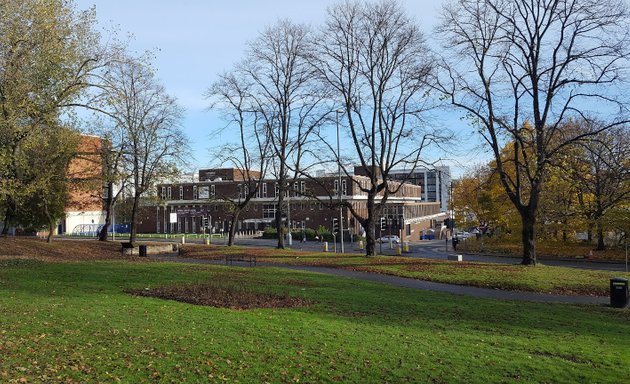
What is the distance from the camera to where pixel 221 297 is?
49.8 ft

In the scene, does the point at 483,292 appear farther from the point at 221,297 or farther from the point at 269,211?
the point at 269,211

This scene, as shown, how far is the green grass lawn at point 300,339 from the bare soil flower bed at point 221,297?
2.03ft

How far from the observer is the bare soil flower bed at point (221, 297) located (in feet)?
47.0

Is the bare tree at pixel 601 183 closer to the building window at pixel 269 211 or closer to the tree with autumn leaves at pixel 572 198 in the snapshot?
the tree with autumn leaves at pixel 572 198

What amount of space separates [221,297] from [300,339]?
→ 5651mm

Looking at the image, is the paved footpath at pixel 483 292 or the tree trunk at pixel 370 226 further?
the tree trunk at pixel 370 226

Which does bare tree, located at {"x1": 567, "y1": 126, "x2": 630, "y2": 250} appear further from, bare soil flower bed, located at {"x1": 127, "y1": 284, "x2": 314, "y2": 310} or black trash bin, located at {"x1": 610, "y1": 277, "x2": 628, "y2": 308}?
bare soil flower bed, located at {"x1": 127, "y1": 284, "x2": 314, "y2": 310}

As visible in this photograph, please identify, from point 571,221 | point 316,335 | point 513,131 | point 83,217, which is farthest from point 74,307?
point 83,217

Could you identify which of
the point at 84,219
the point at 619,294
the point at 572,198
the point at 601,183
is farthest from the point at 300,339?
the point at 84,219

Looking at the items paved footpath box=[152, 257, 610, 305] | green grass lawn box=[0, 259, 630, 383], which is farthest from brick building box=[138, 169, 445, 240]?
green grass lawn box=[0, 259, 630, 383]

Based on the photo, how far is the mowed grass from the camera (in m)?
22.2

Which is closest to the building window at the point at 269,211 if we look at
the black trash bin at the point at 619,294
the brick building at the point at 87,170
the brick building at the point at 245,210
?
the brick building at the point at 245,210

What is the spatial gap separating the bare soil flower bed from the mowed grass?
10.8 m

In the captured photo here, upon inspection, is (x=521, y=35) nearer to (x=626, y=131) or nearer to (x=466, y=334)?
(x=626, y=131)
